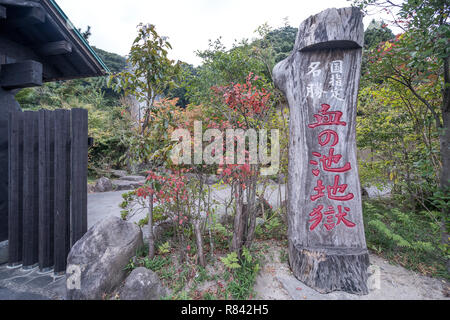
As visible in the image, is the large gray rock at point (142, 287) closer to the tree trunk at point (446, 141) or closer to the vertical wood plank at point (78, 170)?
the vertical wood plank at point (78, 170)

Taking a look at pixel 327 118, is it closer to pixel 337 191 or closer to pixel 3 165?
pixel 337 191

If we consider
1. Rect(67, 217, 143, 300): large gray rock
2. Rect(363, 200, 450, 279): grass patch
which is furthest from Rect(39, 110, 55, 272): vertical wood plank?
Rect(363, 200, 450, 279): grass patch

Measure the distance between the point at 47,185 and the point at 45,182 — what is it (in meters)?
0.05

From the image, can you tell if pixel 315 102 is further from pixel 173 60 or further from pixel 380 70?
pixel 173 60

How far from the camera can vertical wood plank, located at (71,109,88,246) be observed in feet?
9.06

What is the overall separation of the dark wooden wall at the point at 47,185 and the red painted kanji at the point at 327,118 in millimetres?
3038

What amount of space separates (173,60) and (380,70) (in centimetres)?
319

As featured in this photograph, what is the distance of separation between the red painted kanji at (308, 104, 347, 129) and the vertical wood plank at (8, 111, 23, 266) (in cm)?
418

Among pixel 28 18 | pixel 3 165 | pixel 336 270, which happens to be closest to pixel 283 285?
pixel 336 270

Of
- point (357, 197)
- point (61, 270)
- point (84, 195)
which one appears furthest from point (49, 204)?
point (357, 197)

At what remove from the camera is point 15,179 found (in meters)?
3.10

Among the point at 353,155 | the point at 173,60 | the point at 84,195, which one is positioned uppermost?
the point at 173,60

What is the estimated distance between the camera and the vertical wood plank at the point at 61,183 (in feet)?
9.22
